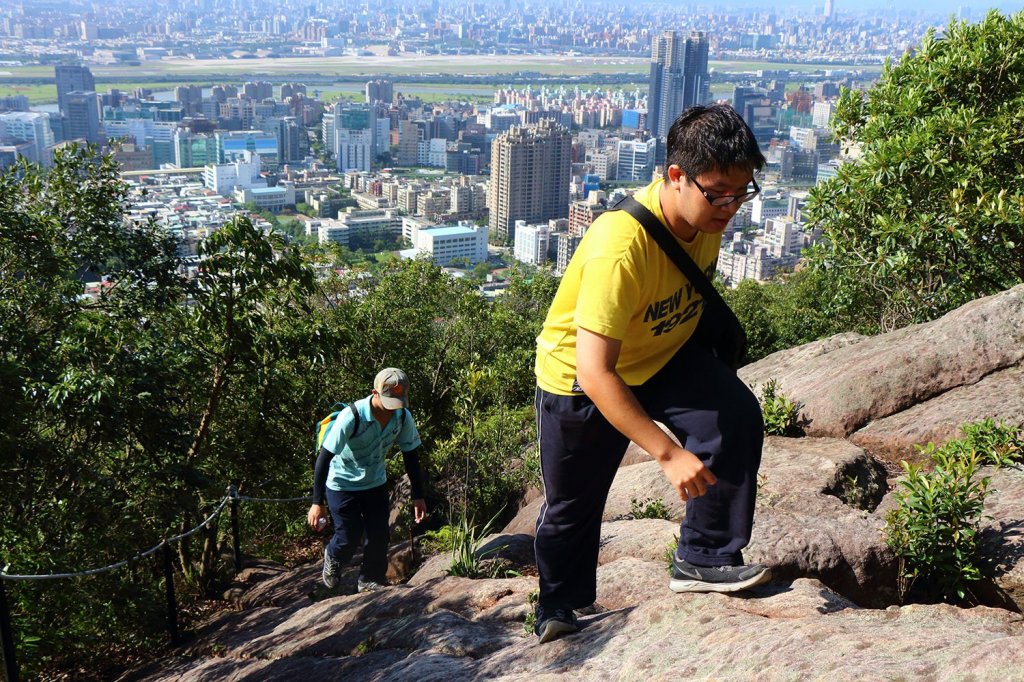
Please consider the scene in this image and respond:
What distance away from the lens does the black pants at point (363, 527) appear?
356 centimetres

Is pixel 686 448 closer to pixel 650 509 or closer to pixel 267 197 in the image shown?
pixel 650 509

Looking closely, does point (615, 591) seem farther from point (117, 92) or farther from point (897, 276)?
point (117, 92)

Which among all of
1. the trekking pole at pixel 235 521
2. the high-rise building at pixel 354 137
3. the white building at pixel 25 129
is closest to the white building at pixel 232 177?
the high-rise building at pixel 354 137

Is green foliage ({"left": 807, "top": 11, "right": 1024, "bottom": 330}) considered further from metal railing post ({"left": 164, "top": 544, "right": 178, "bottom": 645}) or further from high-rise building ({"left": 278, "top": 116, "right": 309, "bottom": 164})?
high-rise building ({"left": 278, "top": 116, "right": 309, "bottom": 164})

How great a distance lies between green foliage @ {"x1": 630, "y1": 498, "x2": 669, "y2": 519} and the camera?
3.40 m

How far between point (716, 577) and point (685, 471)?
1.70 ft

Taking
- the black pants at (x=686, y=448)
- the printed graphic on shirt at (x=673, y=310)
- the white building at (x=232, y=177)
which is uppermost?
the printed graphic on shirt at (x=673, y=310)

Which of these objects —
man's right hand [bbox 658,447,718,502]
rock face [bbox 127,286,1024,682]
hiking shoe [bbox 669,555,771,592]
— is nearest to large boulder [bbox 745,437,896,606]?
rock face [bbox 127,286,1024,682]

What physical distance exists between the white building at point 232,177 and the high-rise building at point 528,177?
2028 centimetres

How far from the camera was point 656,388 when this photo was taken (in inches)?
83.1

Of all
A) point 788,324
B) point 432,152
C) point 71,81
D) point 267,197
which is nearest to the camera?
point 788,324

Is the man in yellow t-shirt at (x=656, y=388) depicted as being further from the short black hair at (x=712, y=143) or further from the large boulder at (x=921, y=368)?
the large boulder at (x=921, y=368)

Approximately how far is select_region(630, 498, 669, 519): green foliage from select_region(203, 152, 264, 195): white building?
91.2m

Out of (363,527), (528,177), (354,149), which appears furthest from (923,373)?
(354,149)
